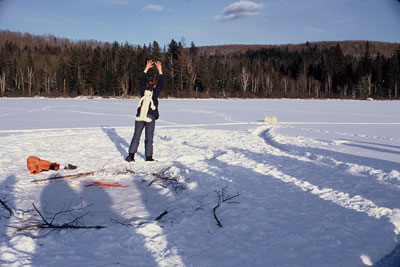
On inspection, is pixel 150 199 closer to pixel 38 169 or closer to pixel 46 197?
pixel 46 197

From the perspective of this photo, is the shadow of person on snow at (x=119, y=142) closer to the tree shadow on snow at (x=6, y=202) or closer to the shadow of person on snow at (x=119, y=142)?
the shadow of person on snow at (x=119, y=142)

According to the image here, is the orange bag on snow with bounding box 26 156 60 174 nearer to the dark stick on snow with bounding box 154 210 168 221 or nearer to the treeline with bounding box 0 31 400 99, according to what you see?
the dark stick on snow with bounding box 154 210 168 221

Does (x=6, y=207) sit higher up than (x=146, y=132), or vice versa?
(x=146, y=132)

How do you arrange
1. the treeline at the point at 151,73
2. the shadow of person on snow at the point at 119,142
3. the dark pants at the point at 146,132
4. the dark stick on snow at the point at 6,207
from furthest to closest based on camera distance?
the treeline at the point at 151,73
the shadow of person on snow at the point at 119,142
the dark pants at the point at 146,132
the dark stick on snow at the point at 6,207

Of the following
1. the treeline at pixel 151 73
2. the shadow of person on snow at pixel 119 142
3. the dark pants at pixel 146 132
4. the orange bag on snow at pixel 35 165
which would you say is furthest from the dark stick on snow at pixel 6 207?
the treeline at pixel 151 73

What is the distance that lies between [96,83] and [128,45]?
12.1 m

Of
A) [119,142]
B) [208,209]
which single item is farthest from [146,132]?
[208,209]

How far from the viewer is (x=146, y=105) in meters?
6.53

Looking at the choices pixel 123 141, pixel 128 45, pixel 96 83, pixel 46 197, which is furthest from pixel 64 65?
pixel 46 197

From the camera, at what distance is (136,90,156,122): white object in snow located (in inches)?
256

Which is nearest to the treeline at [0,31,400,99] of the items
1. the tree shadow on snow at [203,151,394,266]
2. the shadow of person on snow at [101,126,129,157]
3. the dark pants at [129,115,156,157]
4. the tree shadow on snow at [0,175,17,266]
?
the shadow of person on snow at [101,126,129,157]

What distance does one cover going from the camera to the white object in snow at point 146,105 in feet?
21.3

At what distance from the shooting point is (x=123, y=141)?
9.71 m

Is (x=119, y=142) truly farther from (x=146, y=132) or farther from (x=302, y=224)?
(x=302, y=224)
